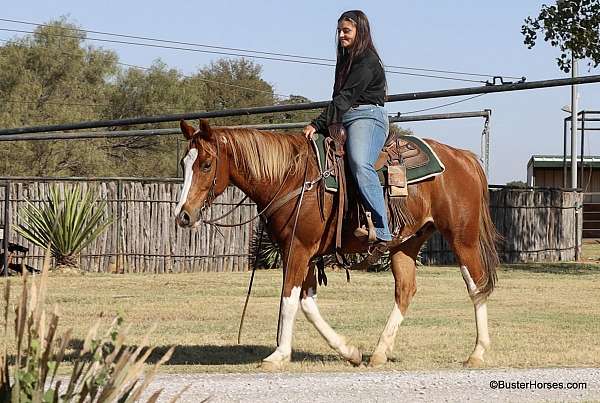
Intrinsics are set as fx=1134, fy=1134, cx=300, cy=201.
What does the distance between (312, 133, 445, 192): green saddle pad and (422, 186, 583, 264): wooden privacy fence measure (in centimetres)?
1882

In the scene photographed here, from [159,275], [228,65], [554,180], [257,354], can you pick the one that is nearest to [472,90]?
[257,354]

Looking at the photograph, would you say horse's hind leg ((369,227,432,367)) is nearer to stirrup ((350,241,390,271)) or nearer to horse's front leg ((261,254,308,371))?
stirrup ((350,241,390,271))

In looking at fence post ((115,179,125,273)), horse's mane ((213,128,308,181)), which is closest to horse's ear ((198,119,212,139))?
horse's mane ((213,128,308,181))

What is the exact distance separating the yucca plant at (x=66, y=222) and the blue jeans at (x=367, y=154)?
539 inches

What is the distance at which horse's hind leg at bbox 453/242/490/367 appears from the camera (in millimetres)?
10438

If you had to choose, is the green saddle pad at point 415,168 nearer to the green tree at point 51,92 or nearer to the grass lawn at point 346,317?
the grass lawn at point 346,317

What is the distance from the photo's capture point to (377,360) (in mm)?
10000

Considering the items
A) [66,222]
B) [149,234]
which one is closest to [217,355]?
[66,222]

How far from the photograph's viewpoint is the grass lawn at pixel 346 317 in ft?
34.9

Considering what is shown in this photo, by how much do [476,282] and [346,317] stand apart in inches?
171

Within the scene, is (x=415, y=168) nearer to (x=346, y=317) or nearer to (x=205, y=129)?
(x=205, y=129)

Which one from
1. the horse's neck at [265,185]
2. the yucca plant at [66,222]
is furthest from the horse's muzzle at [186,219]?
the yucca plant at [66,222]

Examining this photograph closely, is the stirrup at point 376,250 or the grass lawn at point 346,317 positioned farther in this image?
the grass lawn at point 346,317

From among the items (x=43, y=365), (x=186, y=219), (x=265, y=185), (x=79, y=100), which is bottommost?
(x=43, y=365)
